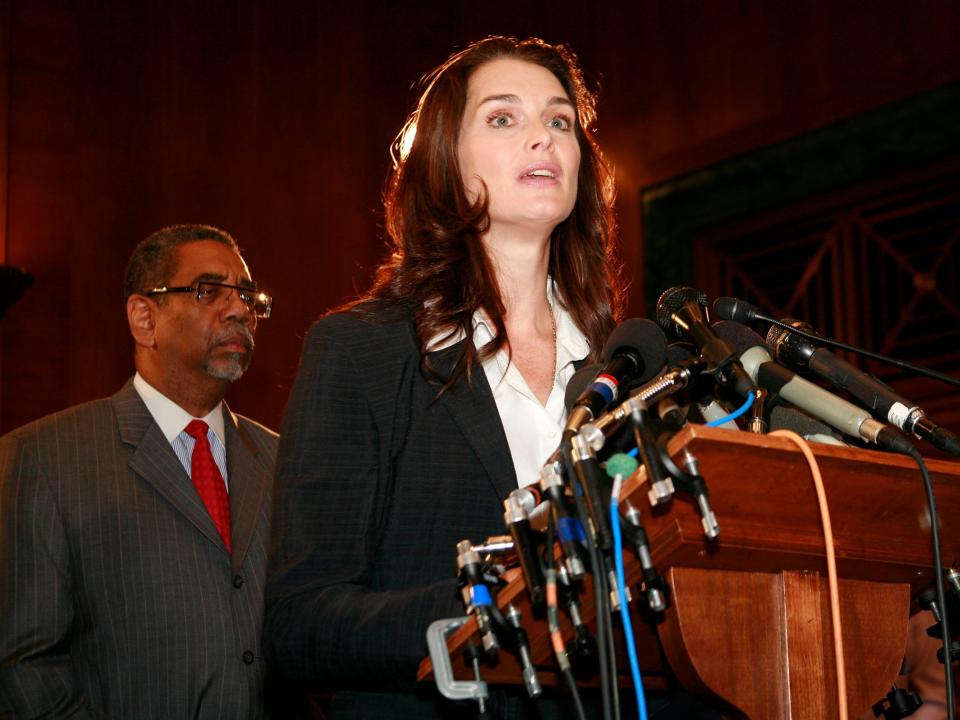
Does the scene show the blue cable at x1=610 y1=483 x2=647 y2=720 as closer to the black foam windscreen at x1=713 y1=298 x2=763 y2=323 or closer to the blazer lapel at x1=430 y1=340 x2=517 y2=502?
the black foam windscreen at x1=713 y1=298 x2=763 y2=323

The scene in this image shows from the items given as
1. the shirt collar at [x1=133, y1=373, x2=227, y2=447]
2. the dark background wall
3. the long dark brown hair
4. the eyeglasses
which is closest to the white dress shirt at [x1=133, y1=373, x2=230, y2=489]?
the shirt collar at [x1=133, y1=373, x2=227, y2=447]

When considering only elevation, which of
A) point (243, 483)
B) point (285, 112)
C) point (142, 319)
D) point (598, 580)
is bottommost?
point (598, 580)

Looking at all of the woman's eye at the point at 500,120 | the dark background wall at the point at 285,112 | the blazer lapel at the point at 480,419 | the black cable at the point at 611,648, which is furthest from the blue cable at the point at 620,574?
the dark background wall at the point at 285,112

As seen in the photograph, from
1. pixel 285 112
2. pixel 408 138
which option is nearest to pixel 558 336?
pixel 408 138

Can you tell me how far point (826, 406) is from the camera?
5.03 ft

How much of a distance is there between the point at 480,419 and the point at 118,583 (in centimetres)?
164

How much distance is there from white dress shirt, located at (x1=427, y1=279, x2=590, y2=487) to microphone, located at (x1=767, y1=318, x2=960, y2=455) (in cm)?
46

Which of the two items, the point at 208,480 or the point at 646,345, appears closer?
the point at 646,345

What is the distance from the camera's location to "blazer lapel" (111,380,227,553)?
11.3 ft

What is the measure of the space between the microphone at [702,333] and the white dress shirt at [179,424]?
2246 mm

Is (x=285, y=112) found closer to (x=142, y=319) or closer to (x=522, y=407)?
(x=142, y=319)

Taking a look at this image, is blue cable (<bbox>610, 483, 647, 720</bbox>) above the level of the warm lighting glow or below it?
below

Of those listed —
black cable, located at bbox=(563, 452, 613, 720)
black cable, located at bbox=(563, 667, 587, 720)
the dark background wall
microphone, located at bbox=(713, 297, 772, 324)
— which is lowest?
black cable, located at bbox=(563, 667, 587, 720)

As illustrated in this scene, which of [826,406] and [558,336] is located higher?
[558,336]
